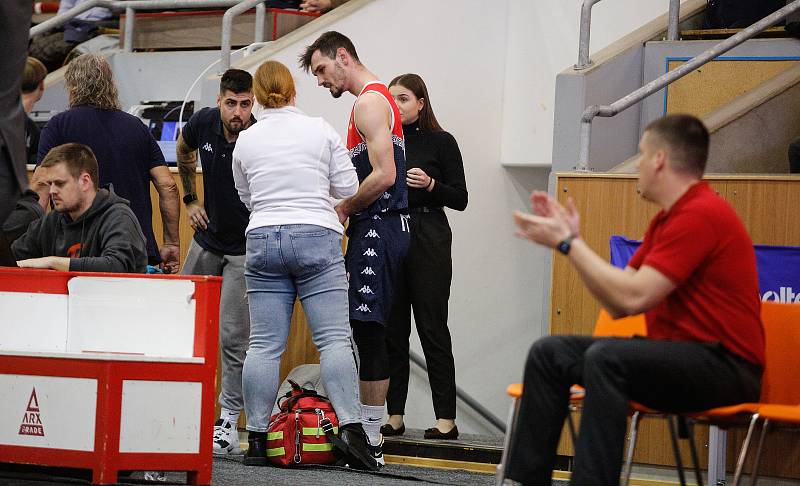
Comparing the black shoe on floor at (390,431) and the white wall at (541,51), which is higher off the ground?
the white wall at (541,51)

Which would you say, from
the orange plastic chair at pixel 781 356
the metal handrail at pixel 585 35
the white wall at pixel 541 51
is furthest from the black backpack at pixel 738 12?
the orange plastic chair at pixel 781 356

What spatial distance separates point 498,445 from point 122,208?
6.08ft

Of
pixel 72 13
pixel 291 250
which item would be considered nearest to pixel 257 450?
pixel 291 250

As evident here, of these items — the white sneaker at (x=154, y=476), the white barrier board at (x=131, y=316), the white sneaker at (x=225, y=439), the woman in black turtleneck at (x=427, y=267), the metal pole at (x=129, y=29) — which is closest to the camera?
the white barrier board at (x=131, y=316)

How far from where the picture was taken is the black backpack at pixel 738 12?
19.3ft

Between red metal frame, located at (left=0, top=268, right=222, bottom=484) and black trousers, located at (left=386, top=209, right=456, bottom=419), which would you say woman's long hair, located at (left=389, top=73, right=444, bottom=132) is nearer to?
black trousers, located at (left=386, top=209, right=456, bottom=419)

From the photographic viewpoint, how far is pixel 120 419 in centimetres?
328

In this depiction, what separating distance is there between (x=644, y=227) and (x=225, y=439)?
1841 millimetres

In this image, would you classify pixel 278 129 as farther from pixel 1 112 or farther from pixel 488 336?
pixel 488 336

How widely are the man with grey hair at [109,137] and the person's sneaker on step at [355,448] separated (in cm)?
118

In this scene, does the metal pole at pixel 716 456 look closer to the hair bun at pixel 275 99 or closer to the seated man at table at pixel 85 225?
the hair bun at pixel 275 99

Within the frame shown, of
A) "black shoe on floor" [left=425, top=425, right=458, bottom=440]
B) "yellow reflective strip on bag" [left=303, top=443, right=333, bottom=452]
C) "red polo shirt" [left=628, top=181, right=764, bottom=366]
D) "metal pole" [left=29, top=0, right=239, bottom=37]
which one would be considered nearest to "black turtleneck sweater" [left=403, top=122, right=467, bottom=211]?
"black shoe on floor" [left=425, top=425, right=458, bottom=440]

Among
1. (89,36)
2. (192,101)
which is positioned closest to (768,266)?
(192,101)

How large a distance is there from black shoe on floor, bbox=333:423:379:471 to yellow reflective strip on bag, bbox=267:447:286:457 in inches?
7.8
